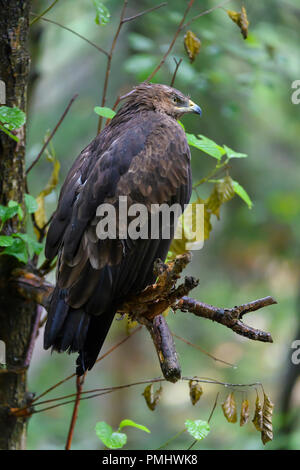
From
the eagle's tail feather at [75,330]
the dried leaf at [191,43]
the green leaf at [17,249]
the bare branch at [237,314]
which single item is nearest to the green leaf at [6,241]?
the green leaf at [17,249]

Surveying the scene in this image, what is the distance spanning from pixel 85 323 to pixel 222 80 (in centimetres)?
261

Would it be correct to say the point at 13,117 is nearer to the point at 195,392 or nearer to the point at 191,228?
the point at 191,228

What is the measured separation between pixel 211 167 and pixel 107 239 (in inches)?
136

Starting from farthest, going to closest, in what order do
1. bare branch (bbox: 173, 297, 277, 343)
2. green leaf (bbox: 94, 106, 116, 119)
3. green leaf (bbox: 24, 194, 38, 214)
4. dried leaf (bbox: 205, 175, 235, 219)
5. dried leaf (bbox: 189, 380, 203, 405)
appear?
1. dried leaf (bbox: 205, 175, 235, 219)
2. green leaf (bbox: 24, 194, 38, 214)
3. green leaf (bbox: 94, 106, 116, 119)
4. dried leaf (bbox: 189, 380, 203, 405)
5. bare branch (bbox: 173, 297, 277, 343)

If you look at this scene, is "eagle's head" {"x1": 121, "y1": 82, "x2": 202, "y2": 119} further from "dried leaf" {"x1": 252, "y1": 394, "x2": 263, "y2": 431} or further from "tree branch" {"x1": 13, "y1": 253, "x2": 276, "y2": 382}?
"dried leaf" {"x1": 252, "y1": 394, "x2": 263, "y2": 431}

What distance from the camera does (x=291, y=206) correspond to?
6.20 m

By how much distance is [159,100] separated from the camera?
11.1 feet

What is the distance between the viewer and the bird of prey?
8.57 feet

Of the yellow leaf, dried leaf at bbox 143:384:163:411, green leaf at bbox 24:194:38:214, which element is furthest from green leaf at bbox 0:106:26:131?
dried leaf at bbox 143:384:163:411

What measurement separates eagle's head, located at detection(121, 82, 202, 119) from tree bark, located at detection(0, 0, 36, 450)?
64 cm

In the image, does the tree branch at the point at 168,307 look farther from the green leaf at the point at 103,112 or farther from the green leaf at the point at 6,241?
the green leaf at the point at 103,112

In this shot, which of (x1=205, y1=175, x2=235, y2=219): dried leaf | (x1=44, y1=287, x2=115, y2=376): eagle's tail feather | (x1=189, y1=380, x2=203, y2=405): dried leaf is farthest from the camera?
(x1=205, y1=175, x2=235, y2=219): dried leaf

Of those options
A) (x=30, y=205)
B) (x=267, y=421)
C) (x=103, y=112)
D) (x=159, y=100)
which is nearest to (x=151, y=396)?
(x=267, y=421)
